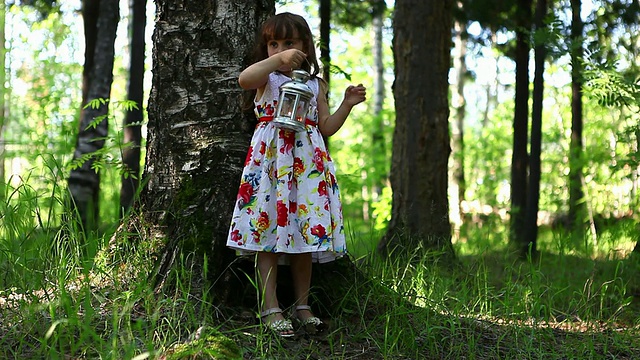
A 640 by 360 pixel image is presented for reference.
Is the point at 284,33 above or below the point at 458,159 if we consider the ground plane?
above

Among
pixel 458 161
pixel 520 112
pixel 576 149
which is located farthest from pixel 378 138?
pixel 520 112

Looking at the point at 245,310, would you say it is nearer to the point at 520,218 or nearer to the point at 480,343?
the point at 480,343

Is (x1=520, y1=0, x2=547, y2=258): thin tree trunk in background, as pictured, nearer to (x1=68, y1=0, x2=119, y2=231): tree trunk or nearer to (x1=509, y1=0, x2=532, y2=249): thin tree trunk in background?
(x1=509, y1=0, x2=532, y2=249): thin tree trunk in background

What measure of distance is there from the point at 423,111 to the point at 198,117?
3055 mm

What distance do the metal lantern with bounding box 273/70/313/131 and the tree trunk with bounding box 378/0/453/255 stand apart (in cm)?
281

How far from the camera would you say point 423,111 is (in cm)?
590

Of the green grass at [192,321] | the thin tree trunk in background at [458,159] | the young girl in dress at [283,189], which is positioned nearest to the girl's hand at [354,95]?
the young girl in dress at [283,189]

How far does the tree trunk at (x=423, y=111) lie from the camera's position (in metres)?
5.87

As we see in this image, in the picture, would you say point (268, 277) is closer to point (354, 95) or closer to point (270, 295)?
point (270, 295)

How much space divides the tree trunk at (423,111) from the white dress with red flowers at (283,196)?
2.71 meters

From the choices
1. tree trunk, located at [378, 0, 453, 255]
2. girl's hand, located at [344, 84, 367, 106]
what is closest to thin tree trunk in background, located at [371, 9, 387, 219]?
tree trunk, located at [378, 0, 453, 255]

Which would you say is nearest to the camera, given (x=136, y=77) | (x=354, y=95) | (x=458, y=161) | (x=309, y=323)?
(x=309, y=323)

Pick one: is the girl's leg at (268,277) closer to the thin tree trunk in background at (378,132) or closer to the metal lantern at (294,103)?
the metal lantern at (294,103)

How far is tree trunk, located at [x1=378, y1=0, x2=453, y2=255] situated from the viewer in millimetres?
5867
